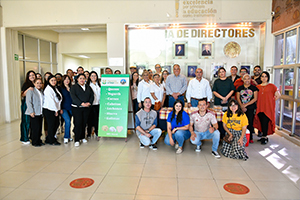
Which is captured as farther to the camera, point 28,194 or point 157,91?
point 157,91

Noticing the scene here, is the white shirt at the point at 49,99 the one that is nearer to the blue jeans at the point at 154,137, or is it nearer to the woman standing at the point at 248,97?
the blue jeans at the point at 154,137

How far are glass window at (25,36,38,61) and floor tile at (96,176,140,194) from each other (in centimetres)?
714

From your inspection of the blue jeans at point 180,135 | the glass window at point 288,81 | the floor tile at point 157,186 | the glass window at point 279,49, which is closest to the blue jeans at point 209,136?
the blue jeans at point 180,135

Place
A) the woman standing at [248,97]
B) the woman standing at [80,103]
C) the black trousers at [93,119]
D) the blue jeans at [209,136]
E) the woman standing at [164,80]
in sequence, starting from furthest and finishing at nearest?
the woman standing at [164,80] → the black trousers at [93,119] → the woman standing at [248,97] → the woman standing at [80,103] → the blue jeans at [209,136]

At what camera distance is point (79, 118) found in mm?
4875

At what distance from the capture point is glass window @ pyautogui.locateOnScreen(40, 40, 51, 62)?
9422 millimetres

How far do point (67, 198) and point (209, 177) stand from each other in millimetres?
1914

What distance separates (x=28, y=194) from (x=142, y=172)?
5.01ft

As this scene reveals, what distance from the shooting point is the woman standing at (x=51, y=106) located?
15.7ft

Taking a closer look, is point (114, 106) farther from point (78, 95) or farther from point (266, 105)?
→ point (266, 105)

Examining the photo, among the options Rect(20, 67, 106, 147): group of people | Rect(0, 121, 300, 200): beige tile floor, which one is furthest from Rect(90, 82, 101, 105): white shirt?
Rect(0, 121, 300, 200): beige tile floor

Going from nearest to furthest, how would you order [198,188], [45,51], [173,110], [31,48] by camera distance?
1. [198,188]
2. [173,110]
3. [31,48]
4. [45,51]

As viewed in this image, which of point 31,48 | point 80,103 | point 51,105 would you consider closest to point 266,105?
point 80,103

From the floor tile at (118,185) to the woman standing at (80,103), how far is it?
189cm
